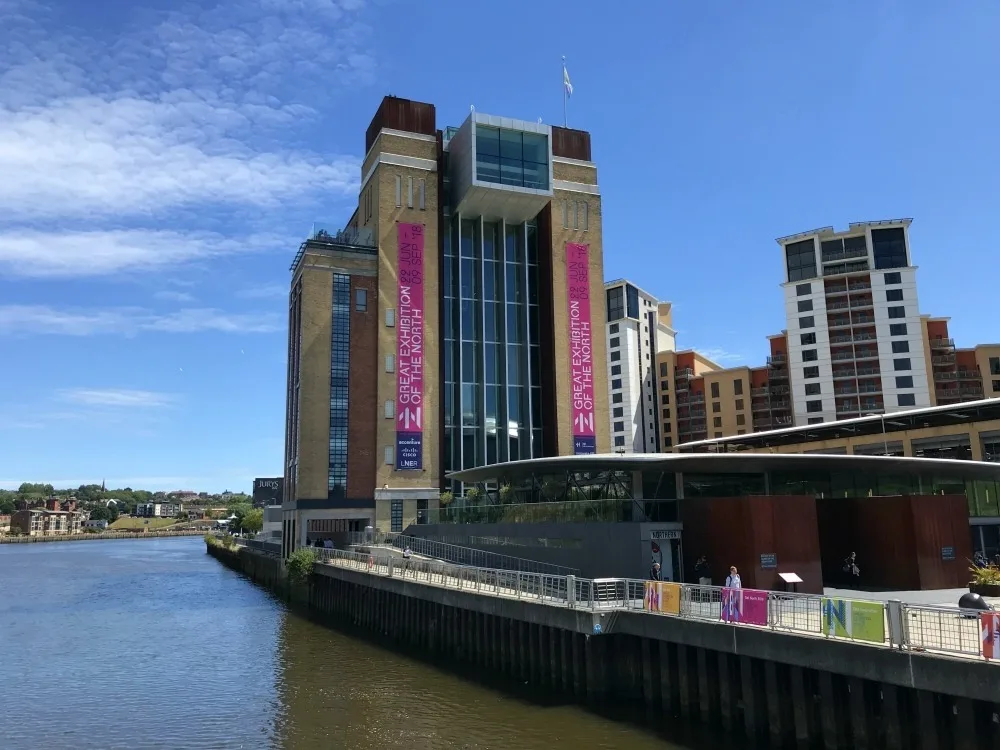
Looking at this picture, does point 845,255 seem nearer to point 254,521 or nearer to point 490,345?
point 490,345

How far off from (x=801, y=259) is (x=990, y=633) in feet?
325

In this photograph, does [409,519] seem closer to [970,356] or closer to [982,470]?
[982,470]

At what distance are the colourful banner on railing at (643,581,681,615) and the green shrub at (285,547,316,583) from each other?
119 ft

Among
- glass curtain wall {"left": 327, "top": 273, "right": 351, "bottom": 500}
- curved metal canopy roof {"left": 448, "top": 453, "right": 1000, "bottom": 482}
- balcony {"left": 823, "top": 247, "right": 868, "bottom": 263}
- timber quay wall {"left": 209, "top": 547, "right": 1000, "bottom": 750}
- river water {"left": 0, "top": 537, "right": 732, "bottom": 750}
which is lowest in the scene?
river water {"left": 0, "top": 537, "right": 732, "bottom": 750}

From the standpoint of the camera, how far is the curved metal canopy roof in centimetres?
3066

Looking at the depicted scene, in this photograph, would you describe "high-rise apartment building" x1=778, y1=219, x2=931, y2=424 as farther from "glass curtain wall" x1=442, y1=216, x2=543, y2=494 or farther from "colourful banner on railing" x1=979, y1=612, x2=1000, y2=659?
"colourful banner on railing" x1=979, y1=612, x2=1000, y2=659

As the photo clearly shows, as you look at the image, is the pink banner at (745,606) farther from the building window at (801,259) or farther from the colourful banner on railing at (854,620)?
the building window at (801,259)

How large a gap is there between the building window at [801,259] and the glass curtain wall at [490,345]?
50.3m

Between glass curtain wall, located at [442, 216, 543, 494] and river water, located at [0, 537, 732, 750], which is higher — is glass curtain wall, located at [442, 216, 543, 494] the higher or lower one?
the higher one

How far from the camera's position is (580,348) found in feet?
232

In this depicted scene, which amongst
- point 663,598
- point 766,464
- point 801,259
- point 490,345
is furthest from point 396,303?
point 801,259

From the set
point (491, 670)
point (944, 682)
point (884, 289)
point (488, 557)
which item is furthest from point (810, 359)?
point (944, 682)

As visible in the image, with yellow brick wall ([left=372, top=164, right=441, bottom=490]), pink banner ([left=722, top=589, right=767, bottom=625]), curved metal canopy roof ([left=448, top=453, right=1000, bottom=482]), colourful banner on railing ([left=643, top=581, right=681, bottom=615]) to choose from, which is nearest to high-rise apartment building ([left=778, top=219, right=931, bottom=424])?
yellow brick wall ([left=372, top=164, right=441, bottom=490])

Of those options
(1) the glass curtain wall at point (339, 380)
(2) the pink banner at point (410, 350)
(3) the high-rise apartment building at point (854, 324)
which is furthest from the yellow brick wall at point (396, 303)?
(3) the high-rise apartment building at point (854, 324)
